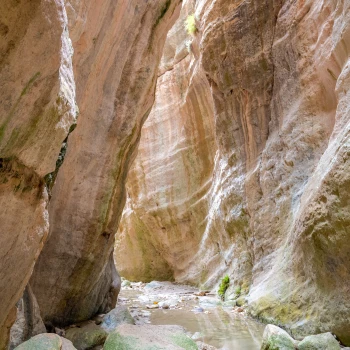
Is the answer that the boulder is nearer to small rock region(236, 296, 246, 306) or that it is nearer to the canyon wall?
the canyon wall

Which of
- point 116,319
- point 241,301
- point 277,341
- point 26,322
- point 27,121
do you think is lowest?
point 116,319

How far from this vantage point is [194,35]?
499 inches

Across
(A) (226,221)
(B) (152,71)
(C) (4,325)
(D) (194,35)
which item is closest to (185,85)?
(D) (194,35)

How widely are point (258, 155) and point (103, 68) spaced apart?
4100 millimetres

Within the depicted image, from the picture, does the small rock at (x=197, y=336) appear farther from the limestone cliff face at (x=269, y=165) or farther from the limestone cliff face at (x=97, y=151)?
the limestone cliff face at (x=97, y=151)

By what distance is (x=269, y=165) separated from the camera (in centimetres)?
805

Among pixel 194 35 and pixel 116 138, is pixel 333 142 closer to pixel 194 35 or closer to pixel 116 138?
pixel 116 138

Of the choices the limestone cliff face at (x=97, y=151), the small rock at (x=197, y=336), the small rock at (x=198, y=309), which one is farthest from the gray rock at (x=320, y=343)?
the small rock at (x=198, y=309)

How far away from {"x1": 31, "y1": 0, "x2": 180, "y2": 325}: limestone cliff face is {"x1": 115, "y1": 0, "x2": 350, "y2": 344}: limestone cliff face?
2.73 m

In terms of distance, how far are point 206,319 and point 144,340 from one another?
3.12 m

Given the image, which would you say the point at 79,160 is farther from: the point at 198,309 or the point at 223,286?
the point at 223,286

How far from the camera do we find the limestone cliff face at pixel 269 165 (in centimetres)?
481

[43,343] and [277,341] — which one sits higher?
[277,341]

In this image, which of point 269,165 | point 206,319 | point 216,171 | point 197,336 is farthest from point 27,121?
point 216,171
